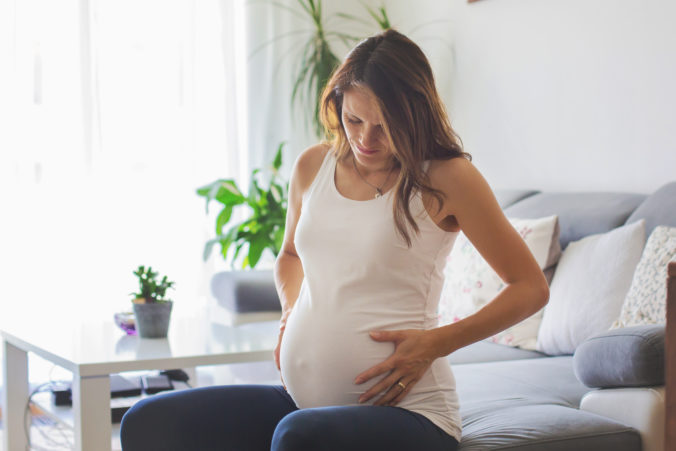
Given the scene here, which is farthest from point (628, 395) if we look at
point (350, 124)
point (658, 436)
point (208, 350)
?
point (208, 350)

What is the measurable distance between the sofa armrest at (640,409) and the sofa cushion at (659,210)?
64cm

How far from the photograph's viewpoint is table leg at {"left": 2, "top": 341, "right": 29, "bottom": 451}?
2180mm

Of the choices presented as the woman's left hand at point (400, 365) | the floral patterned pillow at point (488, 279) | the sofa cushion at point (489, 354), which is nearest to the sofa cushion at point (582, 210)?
the floral patterned pillow at point (488, 279)

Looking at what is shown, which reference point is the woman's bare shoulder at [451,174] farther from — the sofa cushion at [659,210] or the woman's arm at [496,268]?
the sofa cushion at [659,210]

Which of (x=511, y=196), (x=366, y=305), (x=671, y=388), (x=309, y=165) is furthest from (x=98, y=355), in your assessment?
(x=511, y=196)

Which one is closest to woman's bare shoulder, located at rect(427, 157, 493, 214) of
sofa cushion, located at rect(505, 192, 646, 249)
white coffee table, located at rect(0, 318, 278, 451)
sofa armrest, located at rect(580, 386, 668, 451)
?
sofa armrest, located at rect(580, 386, 668, 451)

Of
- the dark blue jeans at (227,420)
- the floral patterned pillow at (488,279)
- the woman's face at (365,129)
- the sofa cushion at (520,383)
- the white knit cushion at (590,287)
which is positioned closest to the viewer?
the dark blue jeans at (227,420)

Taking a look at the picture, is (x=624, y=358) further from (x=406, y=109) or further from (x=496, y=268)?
(x=406, y=109)

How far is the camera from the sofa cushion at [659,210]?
193cm

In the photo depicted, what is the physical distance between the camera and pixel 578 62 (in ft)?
8.90

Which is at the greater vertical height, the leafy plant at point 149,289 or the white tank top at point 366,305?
the white tank top at point 366,305

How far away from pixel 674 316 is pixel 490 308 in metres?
0.25

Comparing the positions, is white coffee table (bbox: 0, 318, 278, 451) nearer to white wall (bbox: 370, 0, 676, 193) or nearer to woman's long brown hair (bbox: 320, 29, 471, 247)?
woman's long brown hair (bbox: 320, 29, 471, 247)

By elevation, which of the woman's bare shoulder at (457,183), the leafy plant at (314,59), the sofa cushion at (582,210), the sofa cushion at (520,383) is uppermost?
the leafy plant at (314,59)
